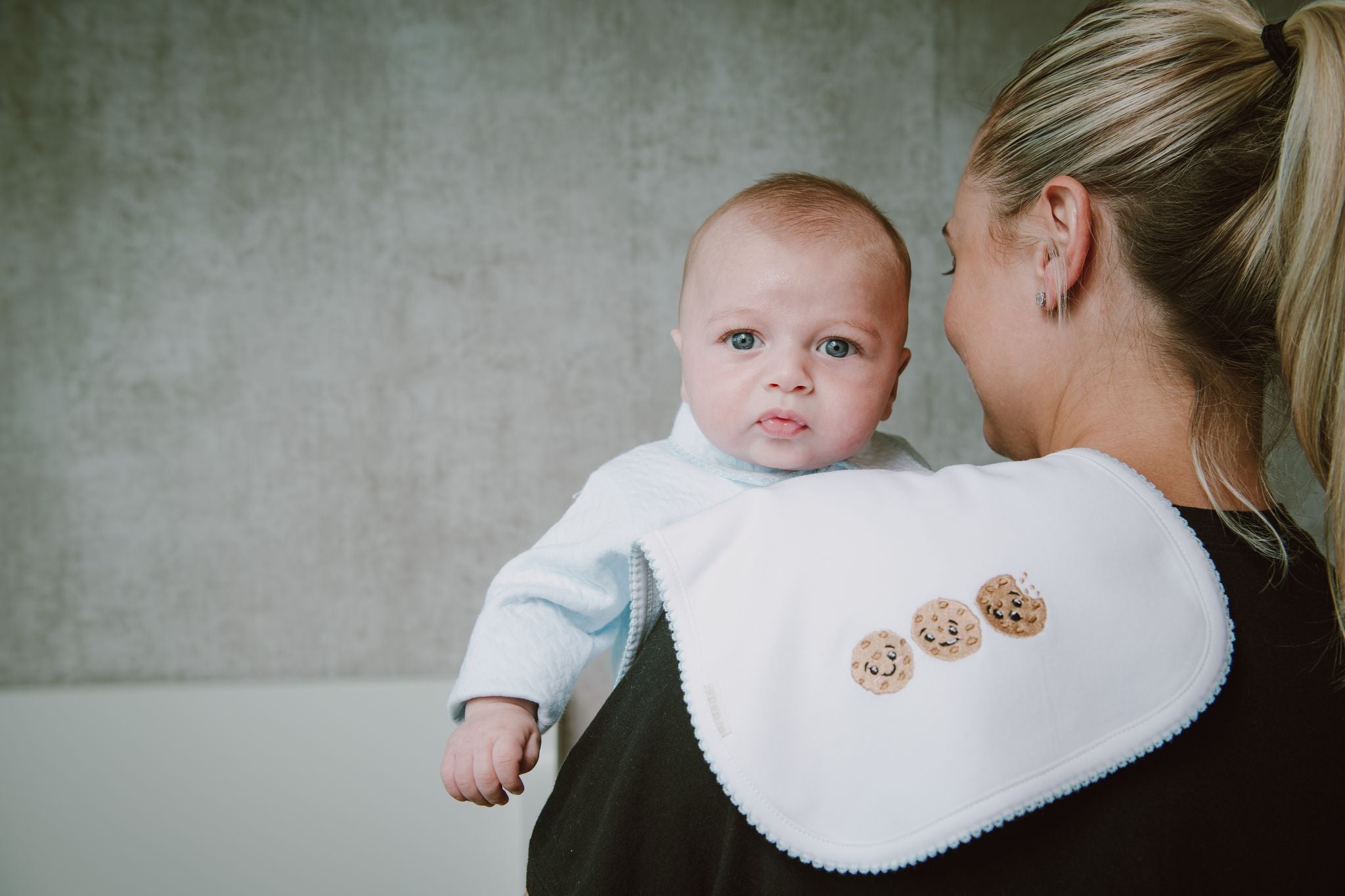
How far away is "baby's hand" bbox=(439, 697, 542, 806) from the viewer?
775 millimetres

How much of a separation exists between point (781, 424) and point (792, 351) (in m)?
0.07

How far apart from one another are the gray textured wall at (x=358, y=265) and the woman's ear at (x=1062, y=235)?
1.46m

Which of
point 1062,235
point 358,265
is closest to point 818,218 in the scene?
point 1062,235

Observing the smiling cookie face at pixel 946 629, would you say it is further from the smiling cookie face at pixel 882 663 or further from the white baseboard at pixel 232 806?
the white baseboard at pixel 232 806

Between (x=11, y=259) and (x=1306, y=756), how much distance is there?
2488 mm

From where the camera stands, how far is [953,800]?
0.51 meters

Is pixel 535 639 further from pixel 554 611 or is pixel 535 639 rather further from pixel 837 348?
pixel 837 348

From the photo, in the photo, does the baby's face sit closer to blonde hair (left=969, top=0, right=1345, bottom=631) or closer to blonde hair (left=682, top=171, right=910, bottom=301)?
blonde hair (left=682, top=171, right=910, bottom=301)

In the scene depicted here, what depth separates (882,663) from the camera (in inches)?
21.3

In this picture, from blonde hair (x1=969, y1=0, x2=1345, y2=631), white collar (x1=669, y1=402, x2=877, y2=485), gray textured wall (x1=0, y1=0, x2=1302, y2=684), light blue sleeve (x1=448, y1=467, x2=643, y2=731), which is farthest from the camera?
gray textured wall (x1=0, y1=0, x2=1302, y2=684)

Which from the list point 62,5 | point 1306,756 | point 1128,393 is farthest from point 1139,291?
point 62,5

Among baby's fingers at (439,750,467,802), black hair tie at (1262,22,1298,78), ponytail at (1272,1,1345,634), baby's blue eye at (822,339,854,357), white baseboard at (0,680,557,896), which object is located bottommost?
white baseboard at (0,680,557,896)

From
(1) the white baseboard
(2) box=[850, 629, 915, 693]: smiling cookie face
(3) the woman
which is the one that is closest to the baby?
(3) the woman

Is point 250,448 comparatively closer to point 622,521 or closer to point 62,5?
point 62,5
